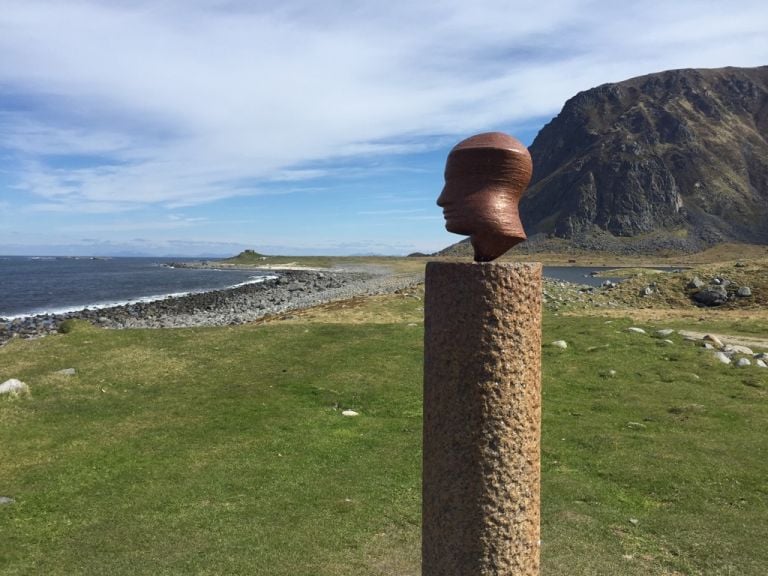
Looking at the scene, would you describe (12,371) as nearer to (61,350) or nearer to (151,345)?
(61,350)

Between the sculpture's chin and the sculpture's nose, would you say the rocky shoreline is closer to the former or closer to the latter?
the sculpture's nose

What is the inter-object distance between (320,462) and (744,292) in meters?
37.6

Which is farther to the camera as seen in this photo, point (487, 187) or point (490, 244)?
point (490, 244)

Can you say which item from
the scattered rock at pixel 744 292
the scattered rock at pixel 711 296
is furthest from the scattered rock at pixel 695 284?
the scattered rock at pixel 744 292

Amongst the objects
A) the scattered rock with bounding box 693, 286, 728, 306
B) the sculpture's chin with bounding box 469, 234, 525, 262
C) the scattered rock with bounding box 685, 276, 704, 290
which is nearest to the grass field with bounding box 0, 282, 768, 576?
the sculpture's chin with bounding box 469, 234, 525, 262

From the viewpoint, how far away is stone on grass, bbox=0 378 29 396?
52.3ft

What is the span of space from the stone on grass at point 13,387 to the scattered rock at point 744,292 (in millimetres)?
41508

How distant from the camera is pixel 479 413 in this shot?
18.4 feet

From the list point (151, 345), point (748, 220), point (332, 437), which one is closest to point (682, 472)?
point (332, 437)

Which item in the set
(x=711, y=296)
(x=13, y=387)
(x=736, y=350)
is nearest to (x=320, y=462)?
(x=13, y=387)

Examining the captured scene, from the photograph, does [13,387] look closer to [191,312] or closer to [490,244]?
[490,244]

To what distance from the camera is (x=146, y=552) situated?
9070mm

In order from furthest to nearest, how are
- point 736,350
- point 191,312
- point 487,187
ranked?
point 191,312
point 736,350
point 487,187

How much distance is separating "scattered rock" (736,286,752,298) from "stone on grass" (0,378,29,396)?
41.5 meters
